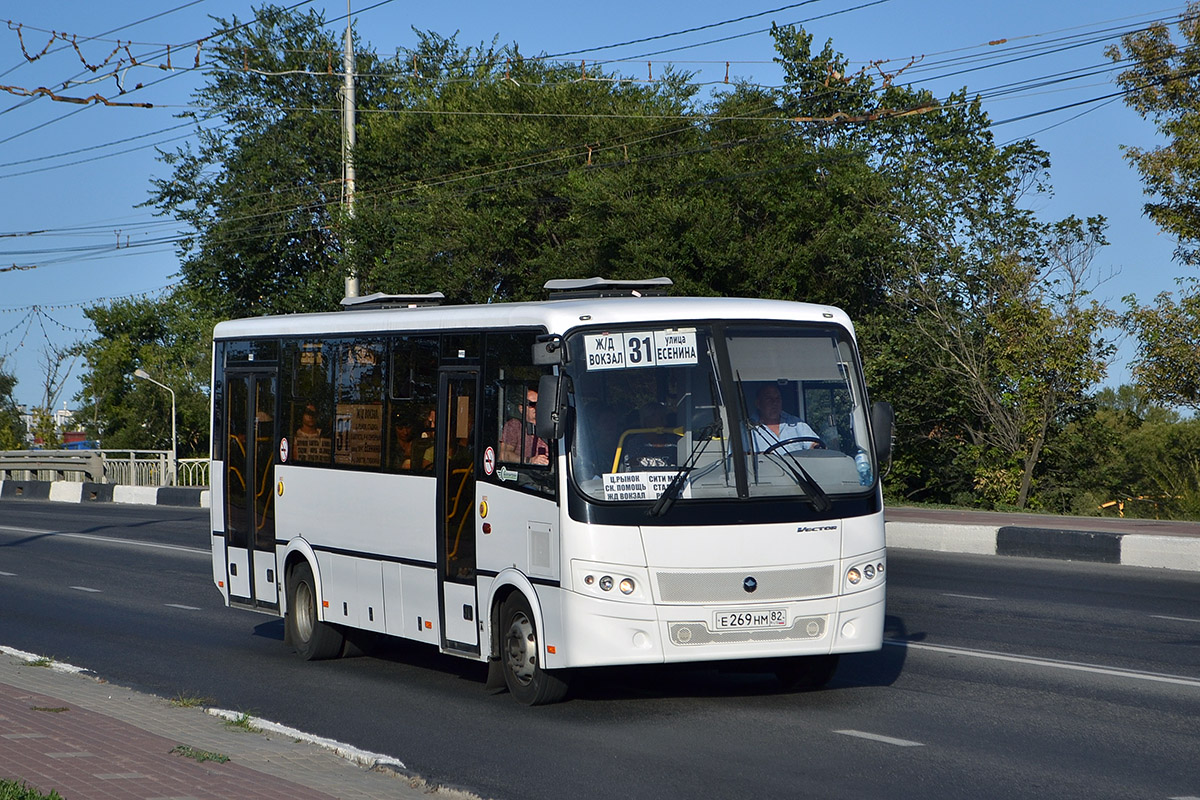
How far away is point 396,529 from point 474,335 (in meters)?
1.62

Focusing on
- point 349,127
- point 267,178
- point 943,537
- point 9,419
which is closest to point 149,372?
point 9,419

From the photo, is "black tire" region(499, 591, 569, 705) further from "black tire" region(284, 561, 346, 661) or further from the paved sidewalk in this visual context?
"black tire" region(284, 561, 346, 661)

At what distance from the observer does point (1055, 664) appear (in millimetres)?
10727

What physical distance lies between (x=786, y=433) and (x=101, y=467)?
38.4 m

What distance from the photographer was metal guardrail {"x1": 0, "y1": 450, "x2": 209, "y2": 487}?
135 feet

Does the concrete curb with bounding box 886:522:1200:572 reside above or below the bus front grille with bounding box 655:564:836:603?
below

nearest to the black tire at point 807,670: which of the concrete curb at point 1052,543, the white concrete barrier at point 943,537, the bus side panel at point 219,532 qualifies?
the bus side panel at point 219,532

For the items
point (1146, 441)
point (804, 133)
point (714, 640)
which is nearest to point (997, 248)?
point (804, 133)

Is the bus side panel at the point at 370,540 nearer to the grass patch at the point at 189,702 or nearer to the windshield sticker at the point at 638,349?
the grass patch at the point at 189,702

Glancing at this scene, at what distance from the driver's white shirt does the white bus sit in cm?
1

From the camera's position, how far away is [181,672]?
11344 millimetres

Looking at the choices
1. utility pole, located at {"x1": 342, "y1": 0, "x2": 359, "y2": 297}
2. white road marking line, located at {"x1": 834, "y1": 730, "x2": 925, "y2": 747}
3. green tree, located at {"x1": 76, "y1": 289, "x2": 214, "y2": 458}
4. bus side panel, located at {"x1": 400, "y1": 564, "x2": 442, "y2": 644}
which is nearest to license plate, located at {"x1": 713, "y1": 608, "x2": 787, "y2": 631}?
white road marking line, located at {"x1": 834, "y1": 730, "x2": 925, "y2": 747}

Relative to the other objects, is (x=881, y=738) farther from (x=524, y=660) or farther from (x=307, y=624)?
(x=307, y=624)

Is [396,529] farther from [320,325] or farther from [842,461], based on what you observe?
[842,461]
